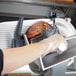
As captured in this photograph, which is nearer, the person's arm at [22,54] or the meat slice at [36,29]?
the person's arm at [22,54]

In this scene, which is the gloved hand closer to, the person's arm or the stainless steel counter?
the person's arm

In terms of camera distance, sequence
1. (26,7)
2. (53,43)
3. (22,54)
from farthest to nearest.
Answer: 1. (26,7)
2. (53,43)
3. (22,54)

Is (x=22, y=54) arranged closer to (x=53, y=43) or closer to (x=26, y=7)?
(x=53, y=43)

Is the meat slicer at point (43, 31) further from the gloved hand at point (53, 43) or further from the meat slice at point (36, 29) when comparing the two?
the gloved hand at point (53, 43)

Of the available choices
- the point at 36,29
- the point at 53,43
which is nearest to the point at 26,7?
the point at 36,29

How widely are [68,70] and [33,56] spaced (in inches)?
21.4

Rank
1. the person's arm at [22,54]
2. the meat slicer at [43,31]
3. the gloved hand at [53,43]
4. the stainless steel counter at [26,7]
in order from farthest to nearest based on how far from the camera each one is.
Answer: the stainless steel counter at [26,7] < the meat slicer at [43,31] < the gloved hand at [53,43] < the person's arm at [22,54]

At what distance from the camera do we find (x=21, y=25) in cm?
102

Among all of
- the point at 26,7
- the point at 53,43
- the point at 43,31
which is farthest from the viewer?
the point at 26,7

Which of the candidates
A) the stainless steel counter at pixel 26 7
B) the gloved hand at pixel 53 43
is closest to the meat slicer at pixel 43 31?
the stainless steel counter at pixel 26 7

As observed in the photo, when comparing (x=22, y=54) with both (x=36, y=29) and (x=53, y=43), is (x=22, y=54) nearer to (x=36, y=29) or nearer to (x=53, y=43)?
(x=53, y=43)

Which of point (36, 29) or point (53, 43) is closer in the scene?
point (53, 43)

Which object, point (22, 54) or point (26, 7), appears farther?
point (26, 7)

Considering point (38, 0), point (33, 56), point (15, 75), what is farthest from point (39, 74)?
point (38, 0)
